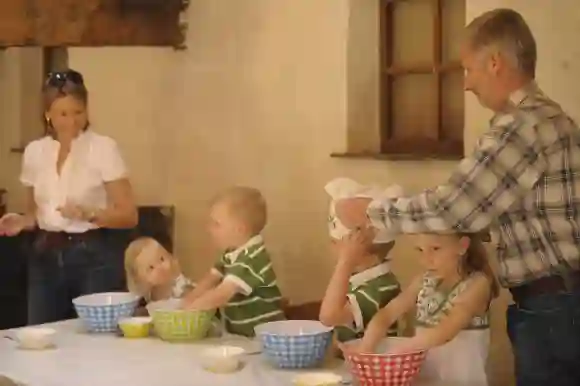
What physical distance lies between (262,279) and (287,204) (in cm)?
102

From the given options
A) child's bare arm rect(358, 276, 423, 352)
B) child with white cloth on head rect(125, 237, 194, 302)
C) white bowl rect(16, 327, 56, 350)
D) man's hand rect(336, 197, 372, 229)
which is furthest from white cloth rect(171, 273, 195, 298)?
child's bare arm rect(358, 276, 423, 352)

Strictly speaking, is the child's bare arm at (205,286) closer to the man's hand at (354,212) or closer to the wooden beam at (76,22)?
the man's hand at (354,212)

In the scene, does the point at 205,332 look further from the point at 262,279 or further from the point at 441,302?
the point at 441,302

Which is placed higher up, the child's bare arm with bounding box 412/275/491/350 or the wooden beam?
the wooden beam

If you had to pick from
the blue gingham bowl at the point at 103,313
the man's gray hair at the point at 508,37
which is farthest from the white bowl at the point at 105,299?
the man's gray hair at the point at 508,37

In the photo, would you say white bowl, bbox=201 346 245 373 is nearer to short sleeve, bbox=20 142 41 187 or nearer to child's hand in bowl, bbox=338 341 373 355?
child's hand in bowl, bbox=338 341 373 355

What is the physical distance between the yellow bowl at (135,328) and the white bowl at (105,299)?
4.9 inches

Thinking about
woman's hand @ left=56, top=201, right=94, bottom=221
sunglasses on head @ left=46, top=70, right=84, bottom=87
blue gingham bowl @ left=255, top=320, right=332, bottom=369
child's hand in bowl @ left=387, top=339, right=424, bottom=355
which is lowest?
blue gingham bowl @ left=255, top=320, right=332, bottom=369

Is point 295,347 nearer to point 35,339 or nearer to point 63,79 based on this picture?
point 35,339

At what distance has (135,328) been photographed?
265 cm

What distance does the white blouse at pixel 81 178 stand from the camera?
3152 mm

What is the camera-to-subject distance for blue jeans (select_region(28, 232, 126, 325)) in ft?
10.4

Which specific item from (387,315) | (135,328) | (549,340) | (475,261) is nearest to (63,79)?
(135,328)

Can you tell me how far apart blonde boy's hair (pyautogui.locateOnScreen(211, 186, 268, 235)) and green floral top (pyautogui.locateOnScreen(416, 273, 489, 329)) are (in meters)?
0.72
